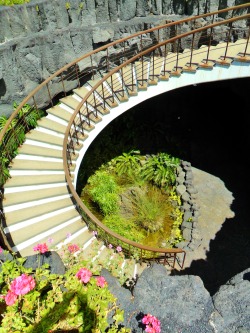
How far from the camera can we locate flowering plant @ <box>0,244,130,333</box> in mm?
3789

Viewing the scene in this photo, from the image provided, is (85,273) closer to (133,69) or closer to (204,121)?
(133,69)

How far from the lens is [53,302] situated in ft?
13.0

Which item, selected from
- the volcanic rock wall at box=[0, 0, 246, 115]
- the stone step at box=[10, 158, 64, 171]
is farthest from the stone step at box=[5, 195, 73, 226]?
the volcanic rock wall at box=[0, 0, 246, 115]

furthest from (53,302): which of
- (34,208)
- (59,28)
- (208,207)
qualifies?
(208,207)

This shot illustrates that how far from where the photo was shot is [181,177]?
1165 centimetres

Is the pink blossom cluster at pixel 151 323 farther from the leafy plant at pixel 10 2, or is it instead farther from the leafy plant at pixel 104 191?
the leafy plant at pixel 10 2

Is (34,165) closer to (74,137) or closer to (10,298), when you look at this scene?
(74,137)

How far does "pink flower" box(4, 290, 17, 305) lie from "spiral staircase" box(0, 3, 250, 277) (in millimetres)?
2502

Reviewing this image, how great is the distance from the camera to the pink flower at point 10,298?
3.72m

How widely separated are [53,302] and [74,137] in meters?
4.72

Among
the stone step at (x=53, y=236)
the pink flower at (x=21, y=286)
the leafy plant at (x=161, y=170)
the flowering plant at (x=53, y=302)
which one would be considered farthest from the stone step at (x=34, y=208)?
the leafy plant at (x=161, y=170)

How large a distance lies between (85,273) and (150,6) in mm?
8524

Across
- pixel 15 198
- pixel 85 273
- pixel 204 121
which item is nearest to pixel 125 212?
pixel 15 198

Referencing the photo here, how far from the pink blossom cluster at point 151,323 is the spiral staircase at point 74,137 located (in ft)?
7.02
